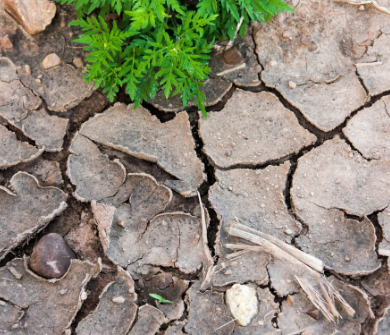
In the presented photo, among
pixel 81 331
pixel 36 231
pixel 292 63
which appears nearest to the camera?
pixel 81 331

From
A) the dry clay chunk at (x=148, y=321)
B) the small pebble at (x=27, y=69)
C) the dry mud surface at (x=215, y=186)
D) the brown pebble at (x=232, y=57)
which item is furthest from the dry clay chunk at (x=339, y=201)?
the small pebble at (x=27, y=69)

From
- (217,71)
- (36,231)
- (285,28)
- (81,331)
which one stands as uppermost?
(285,28)

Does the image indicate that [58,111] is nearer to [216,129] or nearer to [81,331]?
[216,129]

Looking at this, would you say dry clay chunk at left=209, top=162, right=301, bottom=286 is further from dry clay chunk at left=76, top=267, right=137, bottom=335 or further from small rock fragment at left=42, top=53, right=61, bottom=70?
small rock fragment at left=42, top=53, right=61, bottom=70

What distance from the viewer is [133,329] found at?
2309 mm

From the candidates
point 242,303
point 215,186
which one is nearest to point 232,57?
point 215,186

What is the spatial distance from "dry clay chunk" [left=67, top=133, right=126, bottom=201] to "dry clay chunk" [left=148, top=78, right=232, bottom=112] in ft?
1.86

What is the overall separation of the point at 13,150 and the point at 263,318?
2.08 metres

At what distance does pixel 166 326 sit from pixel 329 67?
7.63 feet

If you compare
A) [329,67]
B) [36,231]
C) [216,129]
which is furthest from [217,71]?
[36,231]

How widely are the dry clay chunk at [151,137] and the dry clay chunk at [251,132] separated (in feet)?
0.50

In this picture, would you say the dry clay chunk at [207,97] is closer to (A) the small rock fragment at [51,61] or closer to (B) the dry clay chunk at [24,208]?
(A) the small rock fragment at [51,61]

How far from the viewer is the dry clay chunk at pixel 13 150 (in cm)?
258

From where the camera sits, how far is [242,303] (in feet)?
7.73
